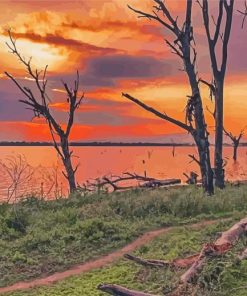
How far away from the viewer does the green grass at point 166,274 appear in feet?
25.3

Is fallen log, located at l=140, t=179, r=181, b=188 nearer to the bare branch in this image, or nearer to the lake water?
the lake water

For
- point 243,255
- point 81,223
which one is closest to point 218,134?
point 81,223

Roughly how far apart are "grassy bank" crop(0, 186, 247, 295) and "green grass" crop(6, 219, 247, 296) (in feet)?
3.44

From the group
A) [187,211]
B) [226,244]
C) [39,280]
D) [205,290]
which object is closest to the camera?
[205,290]

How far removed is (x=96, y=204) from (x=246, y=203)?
14.2 feet

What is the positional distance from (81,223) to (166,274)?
5204mm

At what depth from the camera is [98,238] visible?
12.4m

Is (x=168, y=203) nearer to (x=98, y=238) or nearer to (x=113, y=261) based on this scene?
(x=98, y=238)

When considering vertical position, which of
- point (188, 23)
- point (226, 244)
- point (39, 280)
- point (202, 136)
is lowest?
point (39, 280)

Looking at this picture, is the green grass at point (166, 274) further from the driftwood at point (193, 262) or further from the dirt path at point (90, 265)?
the dirt path at point (90, 265)

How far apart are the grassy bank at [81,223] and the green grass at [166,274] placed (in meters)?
1.05

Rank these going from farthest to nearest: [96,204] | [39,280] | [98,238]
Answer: [96,204] < [98,238] < [39,280]

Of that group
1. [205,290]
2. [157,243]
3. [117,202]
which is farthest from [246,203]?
[205,290]

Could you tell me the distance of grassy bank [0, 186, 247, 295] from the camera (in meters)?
11.3
